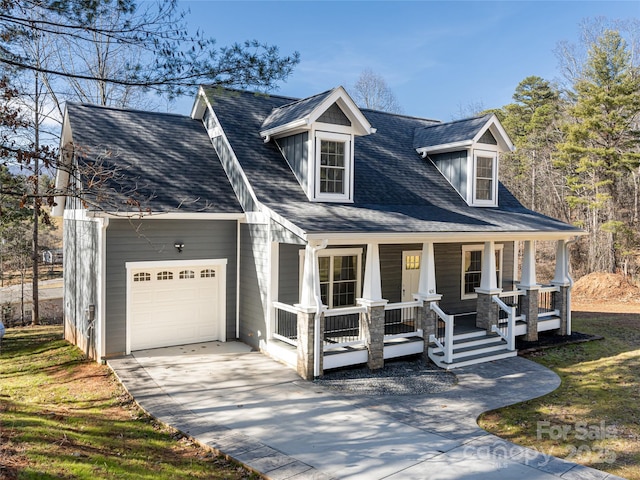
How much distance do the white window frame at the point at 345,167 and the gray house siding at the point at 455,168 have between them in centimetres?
463

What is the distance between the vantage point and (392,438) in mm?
7105

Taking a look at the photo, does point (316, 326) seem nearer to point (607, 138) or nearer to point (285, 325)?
point (285, 325)

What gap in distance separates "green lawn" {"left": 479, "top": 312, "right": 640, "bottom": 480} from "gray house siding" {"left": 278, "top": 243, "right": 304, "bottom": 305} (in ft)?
18.0

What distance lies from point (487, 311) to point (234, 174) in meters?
7.75

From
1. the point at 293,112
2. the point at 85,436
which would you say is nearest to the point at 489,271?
the point at 293,112

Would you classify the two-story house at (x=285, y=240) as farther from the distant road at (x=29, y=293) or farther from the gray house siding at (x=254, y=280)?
the distant road at (x=29, y=293)

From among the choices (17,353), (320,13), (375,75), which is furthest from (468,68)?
(17,353)

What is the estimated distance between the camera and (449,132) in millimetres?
15914

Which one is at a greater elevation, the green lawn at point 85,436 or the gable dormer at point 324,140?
the gable dormer at point 324,140

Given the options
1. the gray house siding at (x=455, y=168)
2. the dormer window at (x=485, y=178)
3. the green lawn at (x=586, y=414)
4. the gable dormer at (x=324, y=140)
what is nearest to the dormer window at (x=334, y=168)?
the gable dormer at (x=324, y=140)

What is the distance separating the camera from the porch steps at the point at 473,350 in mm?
11195

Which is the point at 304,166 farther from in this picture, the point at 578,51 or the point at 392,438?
the point at 578,51

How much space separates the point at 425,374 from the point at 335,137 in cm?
625

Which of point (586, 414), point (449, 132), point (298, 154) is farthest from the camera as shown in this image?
point (449, 132)
